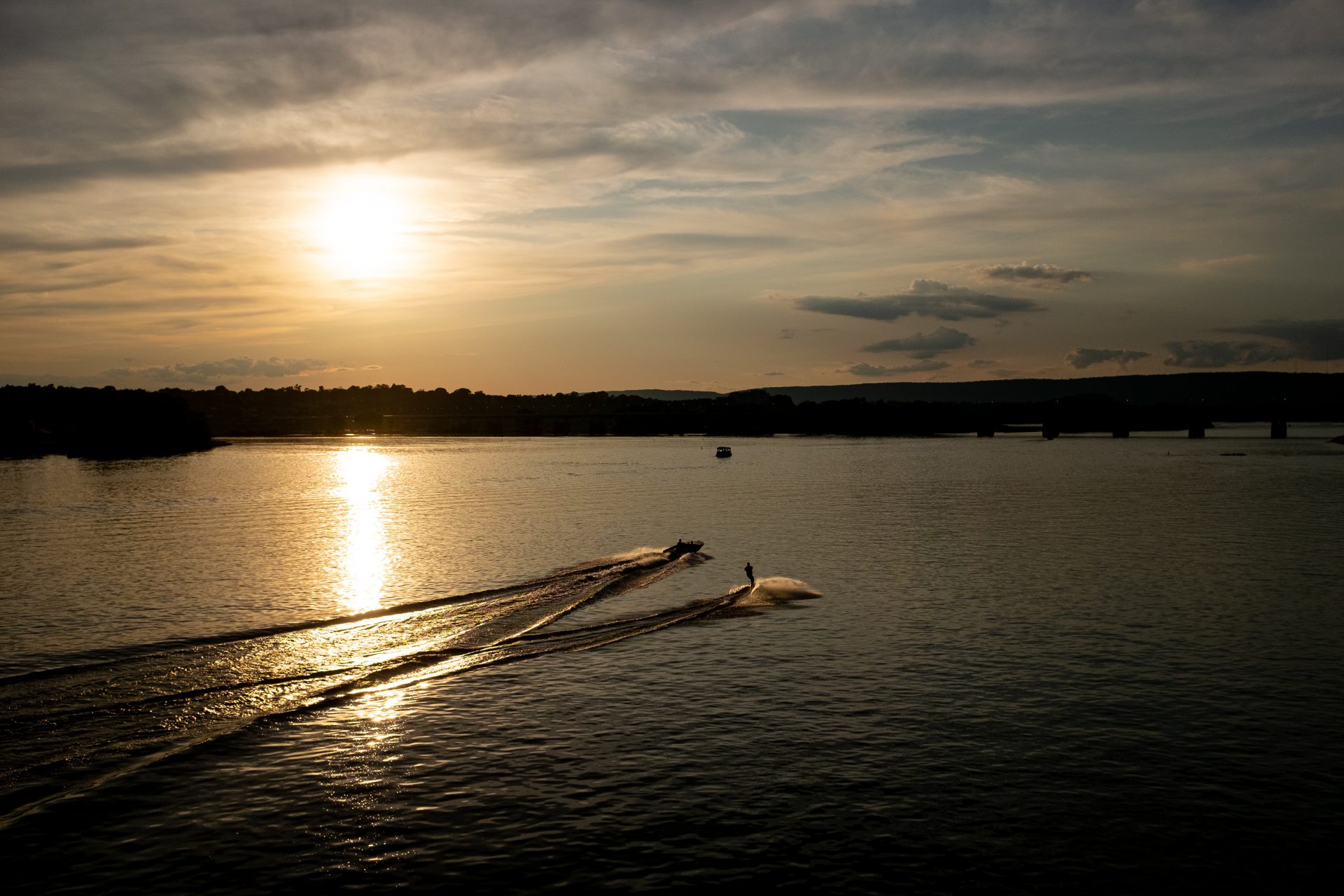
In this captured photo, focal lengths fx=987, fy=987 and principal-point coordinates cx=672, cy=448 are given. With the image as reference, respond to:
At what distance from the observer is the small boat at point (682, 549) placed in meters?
68.2

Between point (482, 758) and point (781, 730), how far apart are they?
9.28m

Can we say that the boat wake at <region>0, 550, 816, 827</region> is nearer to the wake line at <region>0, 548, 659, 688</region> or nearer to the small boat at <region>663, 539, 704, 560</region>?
the wake line at <region>0, 548, 659, 688</region>

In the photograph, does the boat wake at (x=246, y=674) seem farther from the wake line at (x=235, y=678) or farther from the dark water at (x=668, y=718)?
the dark water at (x=668, y=718)

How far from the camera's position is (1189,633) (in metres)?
45.2

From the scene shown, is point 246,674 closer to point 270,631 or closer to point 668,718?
point 270,631

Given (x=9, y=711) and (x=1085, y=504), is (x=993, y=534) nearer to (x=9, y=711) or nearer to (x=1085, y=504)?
(x=1085, y=504)

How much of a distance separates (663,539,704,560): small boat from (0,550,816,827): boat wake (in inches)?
493

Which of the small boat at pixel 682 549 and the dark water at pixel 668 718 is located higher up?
the small boat at pixel 682 549

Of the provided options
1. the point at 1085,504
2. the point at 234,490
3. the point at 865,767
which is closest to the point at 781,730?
the point at 865,767

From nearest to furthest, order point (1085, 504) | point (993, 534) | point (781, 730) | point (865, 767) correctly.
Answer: point (865, 767) < point (781, 730) < point (993, 534) < point (1085, 504)

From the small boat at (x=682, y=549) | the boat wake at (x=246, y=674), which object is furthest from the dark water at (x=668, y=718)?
the small boat at (x=682, y=549)

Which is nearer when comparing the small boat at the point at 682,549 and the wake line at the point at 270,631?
the wake line at the point at 270,631

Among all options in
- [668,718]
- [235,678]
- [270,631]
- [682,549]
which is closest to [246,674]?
[235,678]

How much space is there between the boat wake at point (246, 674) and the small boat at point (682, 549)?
12511mm
